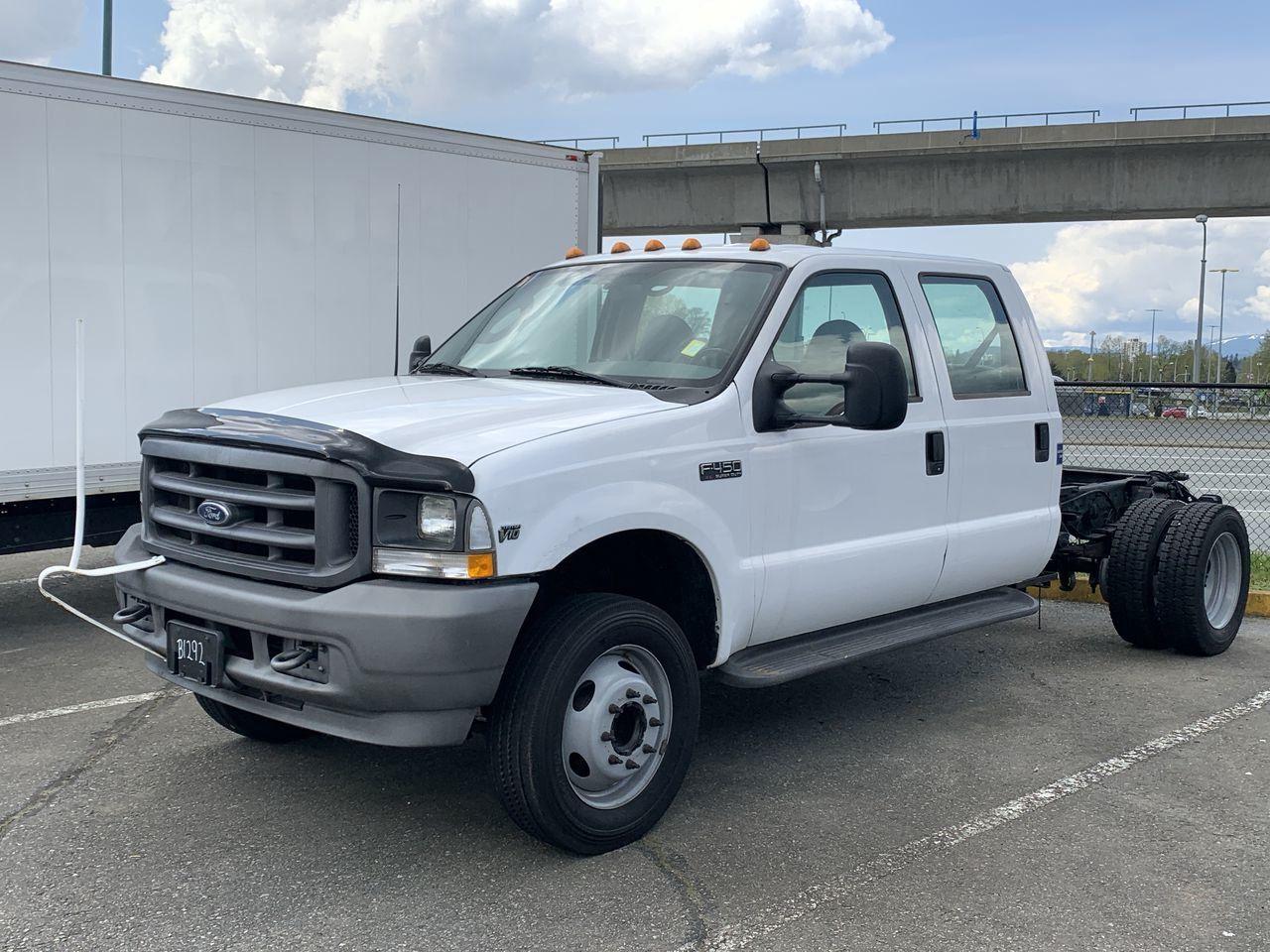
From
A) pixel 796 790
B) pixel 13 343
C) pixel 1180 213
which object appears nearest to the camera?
pixel 796 790

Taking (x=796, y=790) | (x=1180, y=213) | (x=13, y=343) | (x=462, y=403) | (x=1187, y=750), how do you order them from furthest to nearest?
(x=1180, y=213) → (x=13, y=343) → (x=1187, y=750) → (x=796, y=790) → (x=462, y=403)

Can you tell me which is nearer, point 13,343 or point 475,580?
point 475,580

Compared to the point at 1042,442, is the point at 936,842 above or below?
below

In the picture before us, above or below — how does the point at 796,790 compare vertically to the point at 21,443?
below

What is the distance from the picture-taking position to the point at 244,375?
308 inches

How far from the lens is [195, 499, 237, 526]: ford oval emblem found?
4117 millimetres

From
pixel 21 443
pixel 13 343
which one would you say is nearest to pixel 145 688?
pixel 21 443

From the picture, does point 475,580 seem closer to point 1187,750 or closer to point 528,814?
point 528,814

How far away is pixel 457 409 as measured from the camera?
4.30 meters

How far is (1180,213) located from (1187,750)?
32550mm

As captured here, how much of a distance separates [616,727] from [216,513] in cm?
148

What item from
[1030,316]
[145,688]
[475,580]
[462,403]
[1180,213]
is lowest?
[145,688]

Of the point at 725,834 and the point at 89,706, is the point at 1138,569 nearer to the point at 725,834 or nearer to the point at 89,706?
the point at 725,834

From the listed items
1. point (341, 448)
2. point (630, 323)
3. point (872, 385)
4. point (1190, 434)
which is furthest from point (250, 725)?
point (1190, 434)
